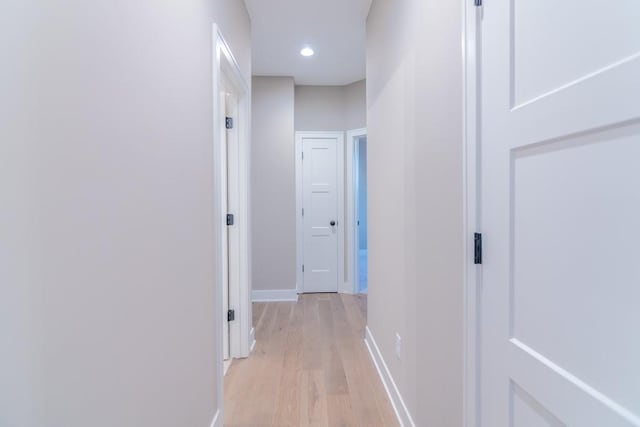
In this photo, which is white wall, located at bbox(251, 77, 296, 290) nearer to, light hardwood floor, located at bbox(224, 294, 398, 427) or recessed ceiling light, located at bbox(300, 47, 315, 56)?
recessed ceiling light, located at bbox(300, 47, 315, 56)

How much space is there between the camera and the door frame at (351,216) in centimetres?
465

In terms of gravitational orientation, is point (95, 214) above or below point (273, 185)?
below

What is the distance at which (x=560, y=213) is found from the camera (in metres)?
0.73

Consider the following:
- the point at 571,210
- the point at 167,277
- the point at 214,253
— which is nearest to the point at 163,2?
the point at 167,277

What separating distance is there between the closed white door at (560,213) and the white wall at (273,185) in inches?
135

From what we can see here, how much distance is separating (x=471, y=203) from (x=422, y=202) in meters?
0.47

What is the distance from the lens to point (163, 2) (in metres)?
1.16

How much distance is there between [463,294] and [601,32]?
0.78 meters

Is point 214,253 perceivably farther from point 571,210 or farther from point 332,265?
point 332,265

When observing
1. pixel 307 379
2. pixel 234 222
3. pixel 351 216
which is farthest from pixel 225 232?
pixel 351 216

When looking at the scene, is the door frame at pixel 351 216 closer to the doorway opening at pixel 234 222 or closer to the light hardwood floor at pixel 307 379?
the light hardwood floor at pixel 307 379

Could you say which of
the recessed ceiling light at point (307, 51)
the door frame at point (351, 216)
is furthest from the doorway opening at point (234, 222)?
the door frame at point (351, 216)

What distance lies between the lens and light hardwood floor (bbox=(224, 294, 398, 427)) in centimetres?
192

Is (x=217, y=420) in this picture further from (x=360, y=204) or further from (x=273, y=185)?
(x=360, y=204)
